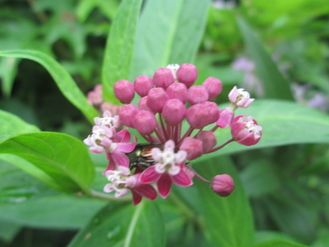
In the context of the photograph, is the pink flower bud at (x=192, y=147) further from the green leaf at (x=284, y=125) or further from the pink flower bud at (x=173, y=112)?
the green leaf at (x=284, y=125)

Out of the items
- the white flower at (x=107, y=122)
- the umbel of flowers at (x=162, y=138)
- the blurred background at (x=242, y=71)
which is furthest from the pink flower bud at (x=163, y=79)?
the blurred background at (x=242, y=71)

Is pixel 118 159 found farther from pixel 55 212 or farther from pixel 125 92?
pixel 55 212

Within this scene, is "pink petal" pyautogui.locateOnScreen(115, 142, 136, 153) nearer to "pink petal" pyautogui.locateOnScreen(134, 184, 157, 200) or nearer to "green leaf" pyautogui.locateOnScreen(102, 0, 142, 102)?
"pink petal" pyautogui.locateOnScreen(134, 184, 157, 200)

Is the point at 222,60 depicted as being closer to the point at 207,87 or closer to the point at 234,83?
the point at 234,83

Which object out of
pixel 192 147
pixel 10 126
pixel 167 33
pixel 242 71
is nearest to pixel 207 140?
pixel 192 147

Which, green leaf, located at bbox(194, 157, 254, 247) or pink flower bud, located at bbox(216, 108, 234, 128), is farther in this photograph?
green leaf, located at bbox(194, 157, 254, 247)

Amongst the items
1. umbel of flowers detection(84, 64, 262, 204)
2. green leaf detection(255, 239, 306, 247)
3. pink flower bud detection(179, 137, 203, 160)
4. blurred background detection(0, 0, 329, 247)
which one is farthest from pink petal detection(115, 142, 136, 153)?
blurred background detection(0, 0, 329, 247)

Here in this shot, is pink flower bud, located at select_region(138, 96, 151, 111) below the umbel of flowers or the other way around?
the other way around
